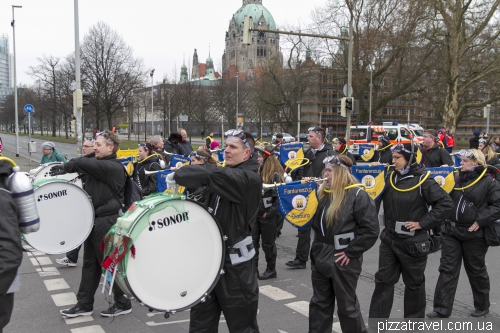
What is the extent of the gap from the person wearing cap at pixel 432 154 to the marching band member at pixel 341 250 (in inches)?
216

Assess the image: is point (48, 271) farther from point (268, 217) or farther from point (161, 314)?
point (268, 217)

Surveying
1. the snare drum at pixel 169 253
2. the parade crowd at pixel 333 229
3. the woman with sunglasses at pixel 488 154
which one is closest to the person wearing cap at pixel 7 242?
the parade crowd at pixel 333 229

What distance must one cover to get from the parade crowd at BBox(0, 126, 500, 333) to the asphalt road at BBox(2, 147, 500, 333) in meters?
0.22

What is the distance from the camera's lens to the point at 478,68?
37000mm

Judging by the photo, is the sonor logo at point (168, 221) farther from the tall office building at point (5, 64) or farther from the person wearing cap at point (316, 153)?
the tall office building at point (5, 64)

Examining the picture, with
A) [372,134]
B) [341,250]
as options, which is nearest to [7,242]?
[341,250]

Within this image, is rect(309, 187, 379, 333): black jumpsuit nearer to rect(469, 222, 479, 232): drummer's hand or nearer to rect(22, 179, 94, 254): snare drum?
rect(469, 222, 479, 232): drummer's hand

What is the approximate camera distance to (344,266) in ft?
14.0

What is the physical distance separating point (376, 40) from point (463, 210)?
32.6 m

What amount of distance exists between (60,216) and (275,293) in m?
2.92

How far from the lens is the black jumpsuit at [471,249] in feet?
17.8

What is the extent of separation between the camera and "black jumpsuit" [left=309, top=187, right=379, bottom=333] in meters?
4.25

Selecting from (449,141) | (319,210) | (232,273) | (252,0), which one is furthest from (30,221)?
(252,0)

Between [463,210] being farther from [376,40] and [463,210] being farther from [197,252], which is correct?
[376,40]
